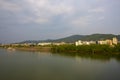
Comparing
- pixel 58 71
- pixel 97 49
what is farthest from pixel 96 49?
pixel 58 71

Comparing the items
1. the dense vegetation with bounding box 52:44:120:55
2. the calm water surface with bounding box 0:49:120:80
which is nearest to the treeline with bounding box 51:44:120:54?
the dense vegetation with bounding box 52:44:120:55

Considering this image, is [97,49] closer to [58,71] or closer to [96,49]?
[96,49]

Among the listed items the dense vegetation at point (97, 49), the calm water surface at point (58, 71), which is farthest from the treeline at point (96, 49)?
the calm water surface at point (58, 71)

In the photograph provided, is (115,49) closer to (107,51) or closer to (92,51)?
(107,51)

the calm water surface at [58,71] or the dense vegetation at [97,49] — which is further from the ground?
the dense vegetation at [97,49]

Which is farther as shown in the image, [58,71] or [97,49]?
[97,49]

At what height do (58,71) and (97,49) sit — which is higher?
(97,49)

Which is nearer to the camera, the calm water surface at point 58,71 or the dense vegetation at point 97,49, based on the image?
the calm water surface at point 58,71

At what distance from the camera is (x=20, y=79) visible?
340 inches

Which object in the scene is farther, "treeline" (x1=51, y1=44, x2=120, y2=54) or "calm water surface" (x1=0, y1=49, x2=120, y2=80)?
"treeline" (x1=51, y1=44, x2=120, y2=54)

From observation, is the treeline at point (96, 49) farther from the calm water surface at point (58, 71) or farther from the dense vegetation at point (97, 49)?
the calm water surface at point (58, 71)

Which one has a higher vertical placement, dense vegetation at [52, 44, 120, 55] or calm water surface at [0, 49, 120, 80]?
dense vegetation at [52, 44, 120, 55]

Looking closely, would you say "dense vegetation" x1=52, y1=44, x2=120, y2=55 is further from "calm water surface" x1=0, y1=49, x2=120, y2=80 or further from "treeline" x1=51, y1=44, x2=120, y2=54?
"calm water surface" x1=0, y1=49, x2=120, y2=80

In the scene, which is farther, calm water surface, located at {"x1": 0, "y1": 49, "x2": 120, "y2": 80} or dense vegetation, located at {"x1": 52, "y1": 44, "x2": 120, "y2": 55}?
dense vegetation, located at {"x1": 52, "y1": 44, "x2": 120, "y2": 55}
